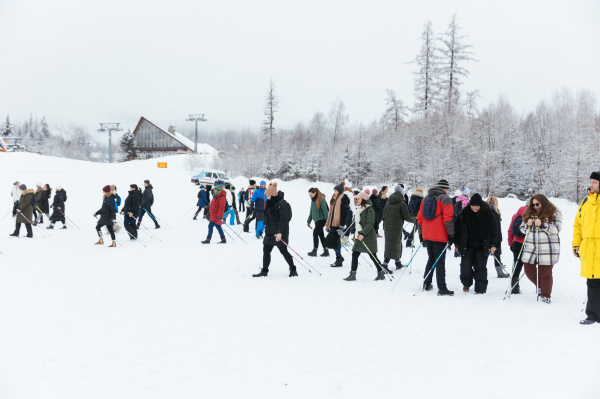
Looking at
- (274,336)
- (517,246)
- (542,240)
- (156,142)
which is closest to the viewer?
(274,336)

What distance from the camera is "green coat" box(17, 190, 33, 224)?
1224cm

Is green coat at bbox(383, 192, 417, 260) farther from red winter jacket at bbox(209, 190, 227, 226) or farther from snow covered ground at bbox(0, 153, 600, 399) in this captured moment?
red winter jacket at bbox(209, 190, 227, 226)

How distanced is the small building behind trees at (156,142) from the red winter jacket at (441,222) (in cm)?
6930

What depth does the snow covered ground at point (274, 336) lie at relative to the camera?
3490 mm

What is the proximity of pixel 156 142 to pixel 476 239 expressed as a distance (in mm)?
73573

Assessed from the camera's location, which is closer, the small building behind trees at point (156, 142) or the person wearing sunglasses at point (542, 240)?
the person wearing sunglasses at point (542, 240)

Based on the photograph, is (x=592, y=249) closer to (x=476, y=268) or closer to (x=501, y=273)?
(x=476, y=268)

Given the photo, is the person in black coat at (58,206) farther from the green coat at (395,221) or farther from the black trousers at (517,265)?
the black trousers at (517,265)

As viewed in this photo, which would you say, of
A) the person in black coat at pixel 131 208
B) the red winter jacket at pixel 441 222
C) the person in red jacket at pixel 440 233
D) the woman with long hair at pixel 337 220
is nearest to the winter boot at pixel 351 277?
the woman with long hair at pixel 337 220

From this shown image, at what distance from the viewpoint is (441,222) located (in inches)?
249

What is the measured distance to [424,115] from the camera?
132 ft

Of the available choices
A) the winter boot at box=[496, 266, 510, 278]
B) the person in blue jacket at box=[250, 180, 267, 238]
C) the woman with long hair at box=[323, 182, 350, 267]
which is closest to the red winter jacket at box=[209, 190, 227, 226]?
the person in blue jacket at box=[250, 180, 267, 238]

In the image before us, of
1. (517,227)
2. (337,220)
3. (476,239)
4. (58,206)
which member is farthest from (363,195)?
(58,206)

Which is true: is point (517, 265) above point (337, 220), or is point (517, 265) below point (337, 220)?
below
